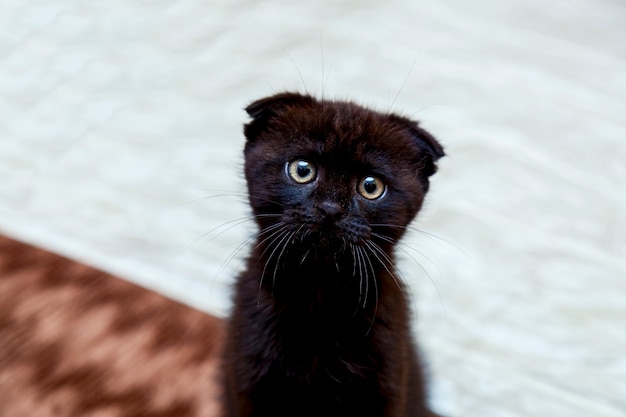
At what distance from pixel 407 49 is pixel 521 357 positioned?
31.2 inches

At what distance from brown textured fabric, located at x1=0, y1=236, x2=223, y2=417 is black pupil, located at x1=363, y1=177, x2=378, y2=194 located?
1.54 feet

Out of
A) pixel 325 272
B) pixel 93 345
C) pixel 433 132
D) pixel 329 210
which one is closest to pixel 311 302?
pixel 325 272

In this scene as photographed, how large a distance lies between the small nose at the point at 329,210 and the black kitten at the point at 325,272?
0.03 m

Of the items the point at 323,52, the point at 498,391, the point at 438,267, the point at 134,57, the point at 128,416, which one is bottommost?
the point at 128,416

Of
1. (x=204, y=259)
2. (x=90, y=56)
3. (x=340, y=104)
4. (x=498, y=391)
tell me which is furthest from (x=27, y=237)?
(x=498, y=391)

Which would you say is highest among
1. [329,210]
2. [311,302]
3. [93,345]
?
[329,210]

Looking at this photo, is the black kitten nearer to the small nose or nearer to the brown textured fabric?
the small nose

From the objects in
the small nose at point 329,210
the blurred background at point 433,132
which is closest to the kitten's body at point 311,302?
the small nose at point 329,210

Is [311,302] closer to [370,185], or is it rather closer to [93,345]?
[370,185]

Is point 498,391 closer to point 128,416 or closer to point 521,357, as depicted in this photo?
point 521,357

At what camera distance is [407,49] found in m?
1.77

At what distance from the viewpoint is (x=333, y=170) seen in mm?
943

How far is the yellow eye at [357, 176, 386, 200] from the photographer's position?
0.96m

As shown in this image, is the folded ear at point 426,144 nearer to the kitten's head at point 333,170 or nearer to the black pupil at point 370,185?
the kitten's head at point 333,170
